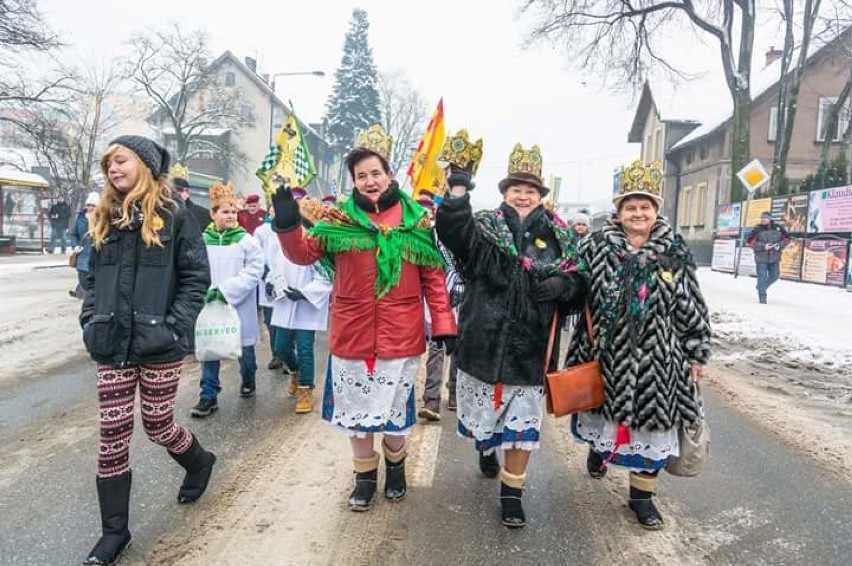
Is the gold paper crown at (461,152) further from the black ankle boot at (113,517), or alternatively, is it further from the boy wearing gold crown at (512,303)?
the black ankle boot at (113,517)

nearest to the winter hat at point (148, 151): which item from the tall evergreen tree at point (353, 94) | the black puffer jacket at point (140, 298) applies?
the black puffer jacket at point (140, 298)

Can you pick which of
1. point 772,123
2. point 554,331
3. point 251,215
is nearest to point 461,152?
point 554,331

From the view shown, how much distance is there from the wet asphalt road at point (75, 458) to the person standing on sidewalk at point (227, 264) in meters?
0.24

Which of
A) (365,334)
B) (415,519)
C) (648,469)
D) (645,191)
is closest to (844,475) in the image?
(648,469)

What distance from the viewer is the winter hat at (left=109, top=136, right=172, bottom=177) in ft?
10.0

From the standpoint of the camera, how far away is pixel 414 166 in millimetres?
4473

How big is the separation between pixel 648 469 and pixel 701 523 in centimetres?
43

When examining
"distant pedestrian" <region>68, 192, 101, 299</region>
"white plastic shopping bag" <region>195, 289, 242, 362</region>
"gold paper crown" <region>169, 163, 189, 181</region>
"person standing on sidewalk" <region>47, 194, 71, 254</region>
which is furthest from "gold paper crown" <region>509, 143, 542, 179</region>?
"person standing on sidewalk" <region>47, 194, 71, 254</region>

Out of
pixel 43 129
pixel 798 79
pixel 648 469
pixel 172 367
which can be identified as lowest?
pixel 648 469

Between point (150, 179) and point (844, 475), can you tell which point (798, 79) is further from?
point (150, 179)

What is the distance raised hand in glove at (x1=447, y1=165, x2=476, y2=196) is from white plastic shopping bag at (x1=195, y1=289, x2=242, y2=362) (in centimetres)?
201

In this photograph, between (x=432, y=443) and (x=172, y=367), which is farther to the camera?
(x=432, y=443)

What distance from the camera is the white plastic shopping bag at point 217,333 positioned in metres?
4.37

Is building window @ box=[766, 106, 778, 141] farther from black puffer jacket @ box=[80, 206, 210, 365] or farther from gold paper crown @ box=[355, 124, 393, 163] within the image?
black puffer jacket @ box=[80, 206, 210, 365]
